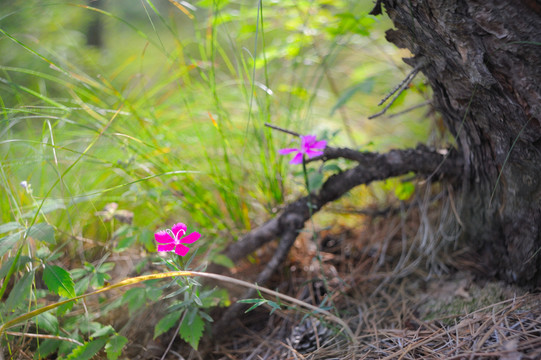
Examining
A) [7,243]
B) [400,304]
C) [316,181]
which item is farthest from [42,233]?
[400,304]

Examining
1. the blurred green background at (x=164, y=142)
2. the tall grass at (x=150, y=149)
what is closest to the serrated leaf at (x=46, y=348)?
the tall grass at (x=150, y=149)

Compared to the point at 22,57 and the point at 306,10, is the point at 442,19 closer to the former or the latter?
the point at 306,10

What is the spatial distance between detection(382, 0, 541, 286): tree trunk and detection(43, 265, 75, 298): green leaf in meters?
1.15

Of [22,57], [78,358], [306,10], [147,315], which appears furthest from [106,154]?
[22,57]

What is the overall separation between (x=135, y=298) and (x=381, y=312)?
79 cm

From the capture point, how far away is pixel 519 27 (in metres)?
0.83

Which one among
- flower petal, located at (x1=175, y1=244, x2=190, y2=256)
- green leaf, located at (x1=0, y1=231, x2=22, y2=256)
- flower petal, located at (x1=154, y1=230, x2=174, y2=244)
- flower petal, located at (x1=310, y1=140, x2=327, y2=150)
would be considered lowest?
green leaf, located at (x1=0, y1=231, x2=22, y2=256)

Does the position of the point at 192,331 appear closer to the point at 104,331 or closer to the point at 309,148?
the point at 104,331

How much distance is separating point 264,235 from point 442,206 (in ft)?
2.34

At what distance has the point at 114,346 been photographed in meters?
1.01

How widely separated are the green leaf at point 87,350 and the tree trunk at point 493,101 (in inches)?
48.2

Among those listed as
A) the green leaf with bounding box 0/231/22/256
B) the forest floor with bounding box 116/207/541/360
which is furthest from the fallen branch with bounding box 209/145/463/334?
the green leaf with bounding box 0/231/22/256

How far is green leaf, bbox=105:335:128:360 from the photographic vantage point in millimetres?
993

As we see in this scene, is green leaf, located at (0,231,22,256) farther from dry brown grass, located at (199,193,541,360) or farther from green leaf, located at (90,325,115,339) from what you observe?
dry brown grass, located at (199,193,541,360)
